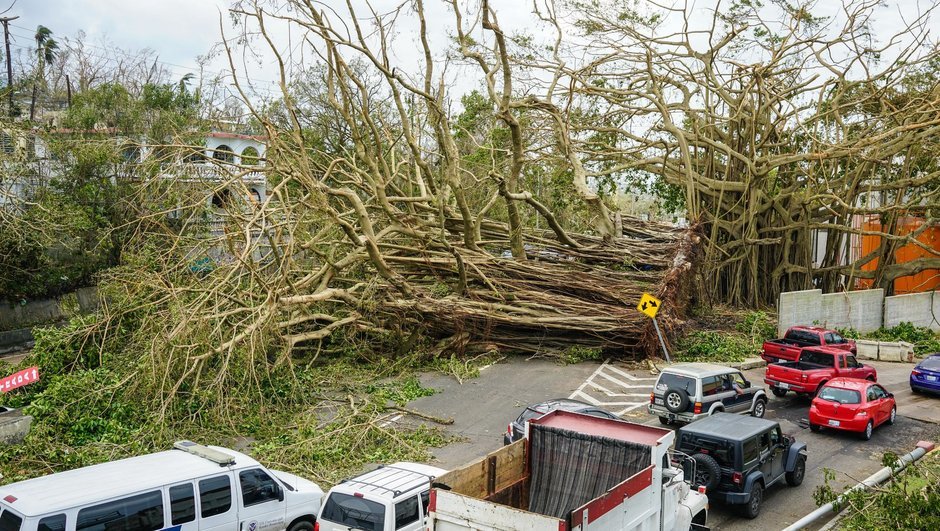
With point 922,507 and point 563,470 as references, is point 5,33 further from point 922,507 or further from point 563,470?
point 922,507

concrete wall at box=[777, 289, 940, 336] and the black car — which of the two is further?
concrete wall at box=[777, 289, 940, 336]

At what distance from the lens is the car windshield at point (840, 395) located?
14.4 m

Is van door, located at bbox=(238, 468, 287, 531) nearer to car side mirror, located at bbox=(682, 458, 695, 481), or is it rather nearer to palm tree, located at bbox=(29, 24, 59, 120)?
car side mirror, located at bbox=(682, 458, 695, 481)

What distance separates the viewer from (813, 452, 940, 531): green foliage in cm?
820

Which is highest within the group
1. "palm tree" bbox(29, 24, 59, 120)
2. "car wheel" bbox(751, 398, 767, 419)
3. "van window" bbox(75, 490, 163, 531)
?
"palm tree" bbox(29, 24, 59, 120)

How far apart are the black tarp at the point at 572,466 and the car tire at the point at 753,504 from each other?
3.17 metres

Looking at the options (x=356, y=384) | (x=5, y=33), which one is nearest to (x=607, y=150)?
(x=356, y=384)

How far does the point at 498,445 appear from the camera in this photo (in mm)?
13766

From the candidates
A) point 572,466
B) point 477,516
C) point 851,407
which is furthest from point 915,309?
point 477,516

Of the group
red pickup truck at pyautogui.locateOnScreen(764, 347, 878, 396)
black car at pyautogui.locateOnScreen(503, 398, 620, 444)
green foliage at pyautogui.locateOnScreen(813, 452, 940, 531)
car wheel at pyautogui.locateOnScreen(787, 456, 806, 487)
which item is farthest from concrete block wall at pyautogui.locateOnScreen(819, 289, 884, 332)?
green foliage at pyautogui.locateOnScreen(813, 452, 940, 531)

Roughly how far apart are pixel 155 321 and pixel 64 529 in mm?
7257

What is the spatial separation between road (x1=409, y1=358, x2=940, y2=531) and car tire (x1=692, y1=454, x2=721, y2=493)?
1.86 feet

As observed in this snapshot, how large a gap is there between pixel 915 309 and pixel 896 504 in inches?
891

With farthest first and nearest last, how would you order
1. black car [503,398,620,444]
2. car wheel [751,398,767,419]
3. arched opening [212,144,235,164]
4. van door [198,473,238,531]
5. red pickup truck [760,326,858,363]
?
1. red pickup truck [760,326,858,363]
2. arched opening [212,144,235,164]
3. car wheel [751,398,767,419]
4. black car [503,398,620,444]
5. van door [198,473,238,531]
